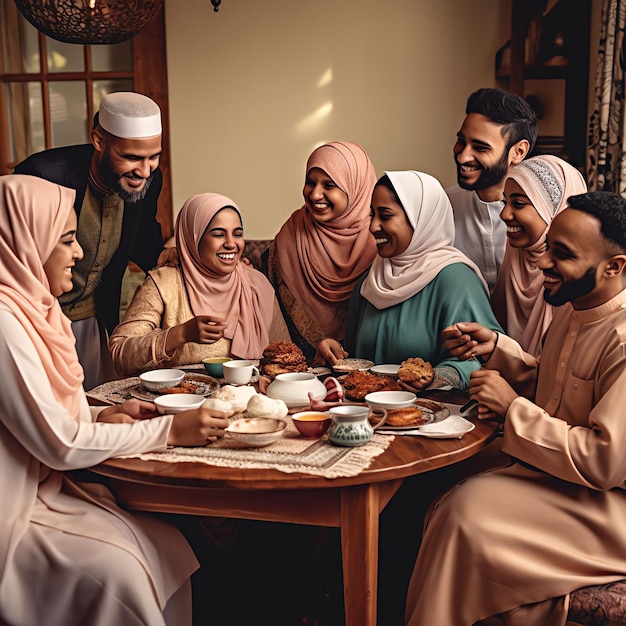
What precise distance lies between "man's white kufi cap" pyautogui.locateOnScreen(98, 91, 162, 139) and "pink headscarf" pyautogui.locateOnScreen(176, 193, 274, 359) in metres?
0.39

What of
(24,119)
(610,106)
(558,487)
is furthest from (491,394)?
(24,119)

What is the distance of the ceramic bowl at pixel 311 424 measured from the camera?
2.05m

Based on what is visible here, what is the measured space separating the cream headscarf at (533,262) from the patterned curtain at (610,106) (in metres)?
0.57

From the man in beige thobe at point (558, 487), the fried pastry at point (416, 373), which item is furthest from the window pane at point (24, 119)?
the man in beige thobe at point (558, 487)

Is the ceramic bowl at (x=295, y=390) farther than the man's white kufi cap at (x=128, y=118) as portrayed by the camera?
No

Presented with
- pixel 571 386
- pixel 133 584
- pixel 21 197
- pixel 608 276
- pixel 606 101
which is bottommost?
pixel 133 584

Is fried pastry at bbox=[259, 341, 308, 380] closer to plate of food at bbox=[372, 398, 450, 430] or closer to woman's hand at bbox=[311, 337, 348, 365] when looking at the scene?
woman's hand at bbox=[311, 337, 348, 365]

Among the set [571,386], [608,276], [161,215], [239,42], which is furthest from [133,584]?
[239,42]

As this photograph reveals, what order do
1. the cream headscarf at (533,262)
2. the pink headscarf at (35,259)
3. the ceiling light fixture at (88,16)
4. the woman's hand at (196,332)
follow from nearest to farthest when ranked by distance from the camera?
the pink headscarf at (35,259)
the woman's hand at (196,332)
the cream headscarf at (533,262)
the ceiling light fixture at (88,16)

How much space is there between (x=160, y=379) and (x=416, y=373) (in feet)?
2.56

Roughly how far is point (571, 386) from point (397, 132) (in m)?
3.64

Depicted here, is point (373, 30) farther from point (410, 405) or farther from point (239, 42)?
point (410, 405)

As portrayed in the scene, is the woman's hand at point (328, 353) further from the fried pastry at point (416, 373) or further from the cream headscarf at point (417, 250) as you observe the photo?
the fried pastry at point (416, 373)

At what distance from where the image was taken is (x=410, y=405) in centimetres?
A: 229
